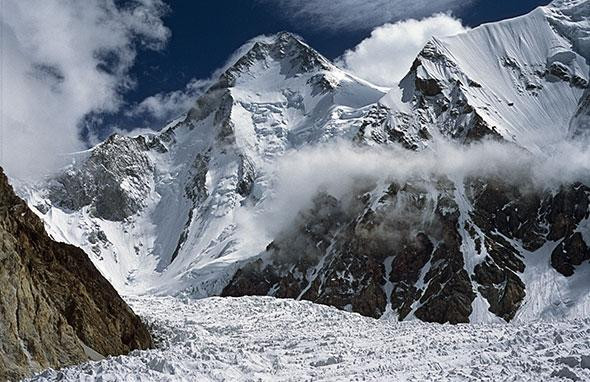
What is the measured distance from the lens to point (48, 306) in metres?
40.6

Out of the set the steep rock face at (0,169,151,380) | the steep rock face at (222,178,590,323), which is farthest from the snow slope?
the steep rock face at (222,178,590,323)

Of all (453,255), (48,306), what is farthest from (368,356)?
(453,255)

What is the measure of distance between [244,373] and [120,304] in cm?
2640

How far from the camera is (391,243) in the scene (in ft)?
644

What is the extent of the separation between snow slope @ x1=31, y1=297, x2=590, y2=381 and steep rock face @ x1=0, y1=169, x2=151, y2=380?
4.87m

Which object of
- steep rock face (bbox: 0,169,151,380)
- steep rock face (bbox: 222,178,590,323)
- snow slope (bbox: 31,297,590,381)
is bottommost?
steep rock face (bbox: 222,178,590,323)

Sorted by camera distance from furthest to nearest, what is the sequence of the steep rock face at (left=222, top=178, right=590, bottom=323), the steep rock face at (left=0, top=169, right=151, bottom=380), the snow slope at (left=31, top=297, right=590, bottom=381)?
the steep rock face at (left=222, top=178, right=590, bottom=323)
the steep rock face at (left=0, top=169, right=151, bottom=380)
the snow slope at (left=31, top=297, right=590, bottom=381)

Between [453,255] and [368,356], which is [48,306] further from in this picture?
[453,255]

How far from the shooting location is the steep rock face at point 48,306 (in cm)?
3512

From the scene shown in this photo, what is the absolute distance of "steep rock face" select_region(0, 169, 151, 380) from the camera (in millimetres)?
35125

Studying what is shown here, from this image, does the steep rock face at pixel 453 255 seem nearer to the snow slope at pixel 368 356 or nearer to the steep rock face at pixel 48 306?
the steep rock face at pixel 48 306

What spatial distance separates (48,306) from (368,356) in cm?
1749

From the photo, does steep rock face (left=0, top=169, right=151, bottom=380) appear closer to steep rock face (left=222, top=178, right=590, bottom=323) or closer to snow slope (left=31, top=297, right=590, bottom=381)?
snow slope (left=31, top=297, right=590, bottom=381)

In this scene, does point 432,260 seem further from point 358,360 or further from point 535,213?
point 358,360
